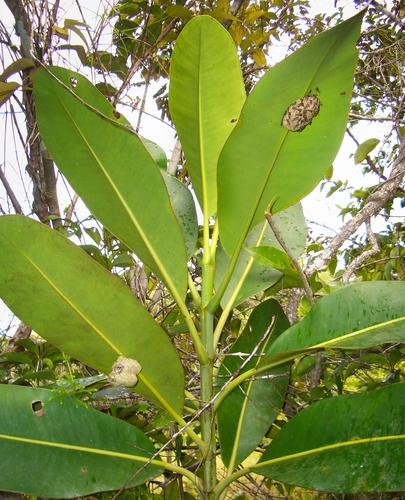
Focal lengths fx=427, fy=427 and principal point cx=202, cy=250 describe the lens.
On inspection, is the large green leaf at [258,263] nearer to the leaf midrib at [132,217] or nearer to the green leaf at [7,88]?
the leaf midrib at [132,217]

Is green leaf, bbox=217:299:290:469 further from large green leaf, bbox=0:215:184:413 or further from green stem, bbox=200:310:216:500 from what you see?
large green leaf, bbox=0:215:184:413

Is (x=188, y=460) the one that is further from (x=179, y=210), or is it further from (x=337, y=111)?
(x=337, y=111)

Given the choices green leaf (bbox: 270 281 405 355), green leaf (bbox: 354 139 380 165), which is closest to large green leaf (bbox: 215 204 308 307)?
green leaf (bbox: 270 281 405 355)

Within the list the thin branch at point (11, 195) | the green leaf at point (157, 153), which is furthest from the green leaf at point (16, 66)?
the green leaf at point (157, 153)

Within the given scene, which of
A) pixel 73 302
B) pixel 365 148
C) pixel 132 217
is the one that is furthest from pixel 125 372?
pixel 365 148

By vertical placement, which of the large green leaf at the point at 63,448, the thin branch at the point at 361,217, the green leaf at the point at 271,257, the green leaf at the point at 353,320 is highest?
the thin branch at the point at 361,217

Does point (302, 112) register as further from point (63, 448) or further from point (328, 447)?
point (63, 448)
